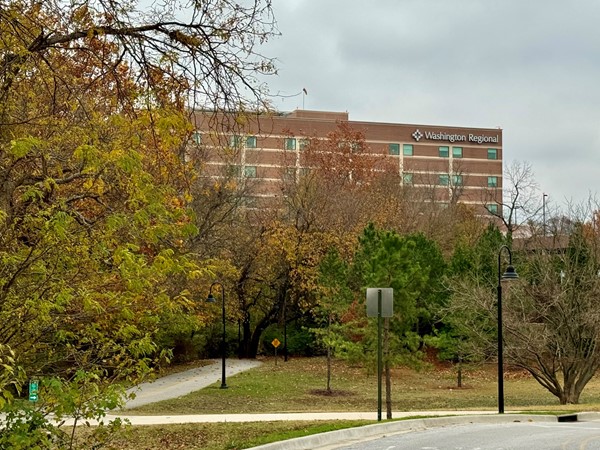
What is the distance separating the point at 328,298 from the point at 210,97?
3178 cm

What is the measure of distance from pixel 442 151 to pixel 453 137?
2338mm

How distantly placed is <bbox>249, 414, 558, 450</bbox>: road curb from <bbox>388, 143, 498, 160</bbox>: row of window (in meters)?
79.2

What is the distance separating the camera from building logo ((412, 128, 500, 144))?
334 ft

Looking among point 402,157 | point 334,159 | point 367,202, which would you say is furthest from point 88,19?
point 402,157

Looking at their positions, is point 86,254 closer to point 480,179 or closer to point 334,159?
point 334,159

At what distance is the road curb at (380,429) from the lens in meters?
13.8

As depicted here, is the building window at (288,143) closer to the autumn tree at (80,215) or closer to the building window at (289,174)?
the building window at (289,174)

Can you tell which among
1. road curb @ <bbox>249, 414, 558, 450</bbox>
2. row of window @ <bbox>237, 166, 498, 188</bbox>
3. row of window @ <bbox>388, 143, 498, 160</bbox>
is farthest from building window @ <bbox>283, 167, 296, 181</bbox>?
row of window @ <bbox>388, 143, 498, 160</bbox>

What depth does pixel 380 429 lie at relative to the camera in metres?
17.0

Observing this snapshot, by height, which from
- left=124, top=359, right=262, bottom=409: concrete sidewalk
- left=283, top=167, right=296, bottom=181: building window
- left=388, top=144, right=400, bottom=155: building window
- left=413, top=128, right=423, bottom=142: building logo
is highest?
left=413, top=128, right=423, bottom=142: building logo

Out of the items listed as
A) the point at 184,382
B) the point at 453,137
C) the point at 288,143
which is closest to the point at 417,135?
the point at 453,137

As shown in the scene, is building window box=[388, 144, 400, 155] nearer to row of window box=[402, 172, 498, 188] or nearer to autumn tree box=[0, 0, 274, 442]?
row of window box=[402, 172, 498, 188]

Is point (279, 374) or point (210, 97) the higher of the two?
point (210, 97)

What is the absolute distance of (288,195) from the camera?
5278 cm
